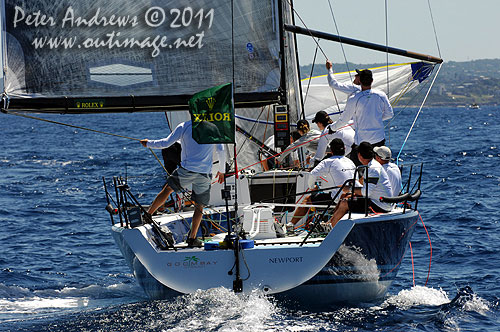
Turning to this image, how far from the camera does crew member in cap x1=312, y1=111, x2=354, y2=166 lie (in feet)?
35.7

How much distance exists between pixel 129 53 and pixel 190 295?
2.99m

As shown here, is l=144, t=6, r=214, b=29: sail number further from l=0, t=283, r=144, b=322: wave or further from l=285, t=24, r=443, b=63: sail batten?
l=0, t=283, r=144, b=322: wave

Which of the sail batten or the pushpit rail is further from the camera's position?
the sail batten

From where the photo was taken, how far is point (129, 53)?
31.6ft

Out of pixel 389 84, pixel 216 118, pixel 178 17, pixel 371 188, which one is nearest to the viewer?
pixel 216 118

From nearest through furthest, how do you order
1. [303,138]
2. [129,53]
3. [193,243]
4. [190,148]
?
[193,243] < [190,148] < [129,53] < [303,138]

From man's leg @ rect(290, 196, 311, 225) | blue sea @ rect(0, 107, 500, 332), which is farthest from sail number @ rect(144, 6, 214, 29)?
man's leg @ rect(290, 196, 311, 225)

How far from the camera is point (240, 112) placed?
541 inches

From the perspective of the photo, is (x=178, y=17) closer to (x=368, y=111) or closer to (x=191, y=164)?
(x=191, y=164)

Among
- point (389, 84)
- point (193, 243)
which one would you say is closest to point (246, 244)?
point (193, 243)

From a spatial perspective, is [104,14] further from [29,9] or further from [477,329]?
[477,329]

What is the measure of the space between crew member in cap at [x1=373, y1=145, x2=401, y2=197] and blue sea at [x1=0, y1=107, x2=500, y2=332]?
130 cm

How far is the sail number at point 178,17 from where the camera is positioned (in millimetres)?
9633

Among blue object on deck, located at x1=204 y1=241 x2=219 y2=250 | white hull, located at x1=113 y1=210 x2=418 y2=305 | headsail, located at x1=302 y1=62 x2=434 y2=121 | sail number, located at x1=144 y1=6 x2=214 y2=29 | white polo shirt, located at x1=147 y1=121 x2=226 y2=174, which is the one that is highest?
sail number, located at x1=144 y1=6 x2=214 y2=29
